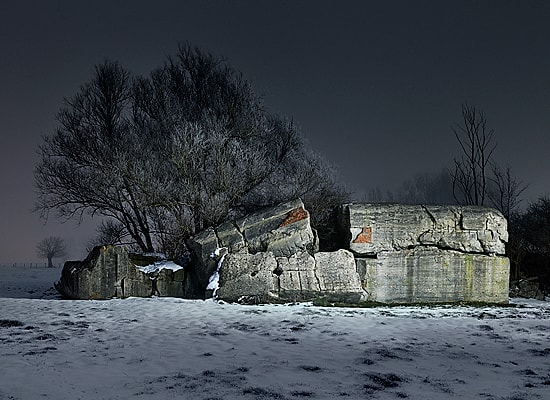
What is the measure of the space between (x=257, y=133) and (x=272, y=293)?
919cm

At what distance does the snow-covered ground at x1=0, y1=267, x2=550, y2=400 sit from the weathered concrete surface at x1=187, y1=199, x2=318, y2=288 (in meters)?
1.68

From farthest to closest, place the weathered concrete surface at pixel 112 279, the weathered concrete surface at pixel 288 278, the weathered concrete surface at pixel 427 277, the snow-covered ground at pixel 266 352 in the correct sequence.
Answer: the weathered concrete surface at pixel 427 277
the weathered concrete surface at pixel 112 279
the weathered concrete surface at pixel 288 278
the snow-covered ground at pixel 266 352

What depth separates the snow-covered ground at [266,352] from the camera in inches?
175

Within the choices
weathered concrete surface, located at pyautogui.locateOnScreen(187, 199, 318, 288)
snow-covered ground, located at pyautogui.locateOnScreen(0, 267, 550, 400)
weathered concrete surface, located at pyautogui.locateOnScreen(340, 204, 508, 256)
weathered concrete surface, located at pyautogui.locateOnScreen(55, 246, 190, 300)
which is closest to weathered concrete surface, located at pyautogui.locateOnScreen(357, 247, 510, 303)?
weathered concrete surface, located at pyautogui.locateOnScreen(340, 204, 508, 256)

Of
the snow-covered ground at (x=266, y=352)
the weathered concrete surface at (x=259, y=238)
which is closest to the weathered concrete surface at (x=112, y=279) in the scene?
the weathered concrete surface at (x=259, y=238)

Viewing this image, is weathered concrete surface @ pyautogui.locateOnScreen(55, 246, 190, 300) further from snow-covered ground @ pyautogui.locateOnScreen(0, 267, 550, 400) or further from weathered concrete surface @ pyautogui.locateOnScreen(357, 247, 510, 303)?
weathered concrete surface @ pyautogui.locateOnScreen(357, 247, 510, 303)

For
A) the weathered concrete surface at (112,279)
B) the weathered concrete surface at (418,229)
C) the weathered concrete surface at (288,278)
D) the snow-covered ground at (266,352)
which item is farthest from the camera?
the weathered concrete surface at (418,229)

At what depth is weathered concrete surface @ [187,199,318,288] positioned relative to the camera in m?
11.1

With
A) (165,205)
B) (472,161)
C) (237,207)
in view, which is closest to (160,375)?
(165,205)

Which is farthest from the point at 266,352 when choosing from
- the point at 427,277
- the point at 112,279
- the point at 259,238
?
the point at 427,277

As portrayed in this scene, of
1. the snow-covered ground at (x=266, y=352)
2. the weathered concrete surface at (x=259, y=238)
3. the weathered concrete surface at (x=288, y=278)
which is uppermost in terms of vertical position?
the weathered concrete surface at (x=259, y=238)

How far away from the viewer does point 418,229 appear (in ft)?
36.6

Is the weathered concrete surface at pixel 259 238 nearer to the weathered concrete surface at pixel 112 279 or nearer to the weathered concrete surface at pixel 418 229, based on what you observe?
the weathered concrete surface at pixel 112 279

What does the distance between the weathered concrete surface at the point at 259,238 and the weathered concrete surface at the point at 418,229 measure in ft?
3.42
